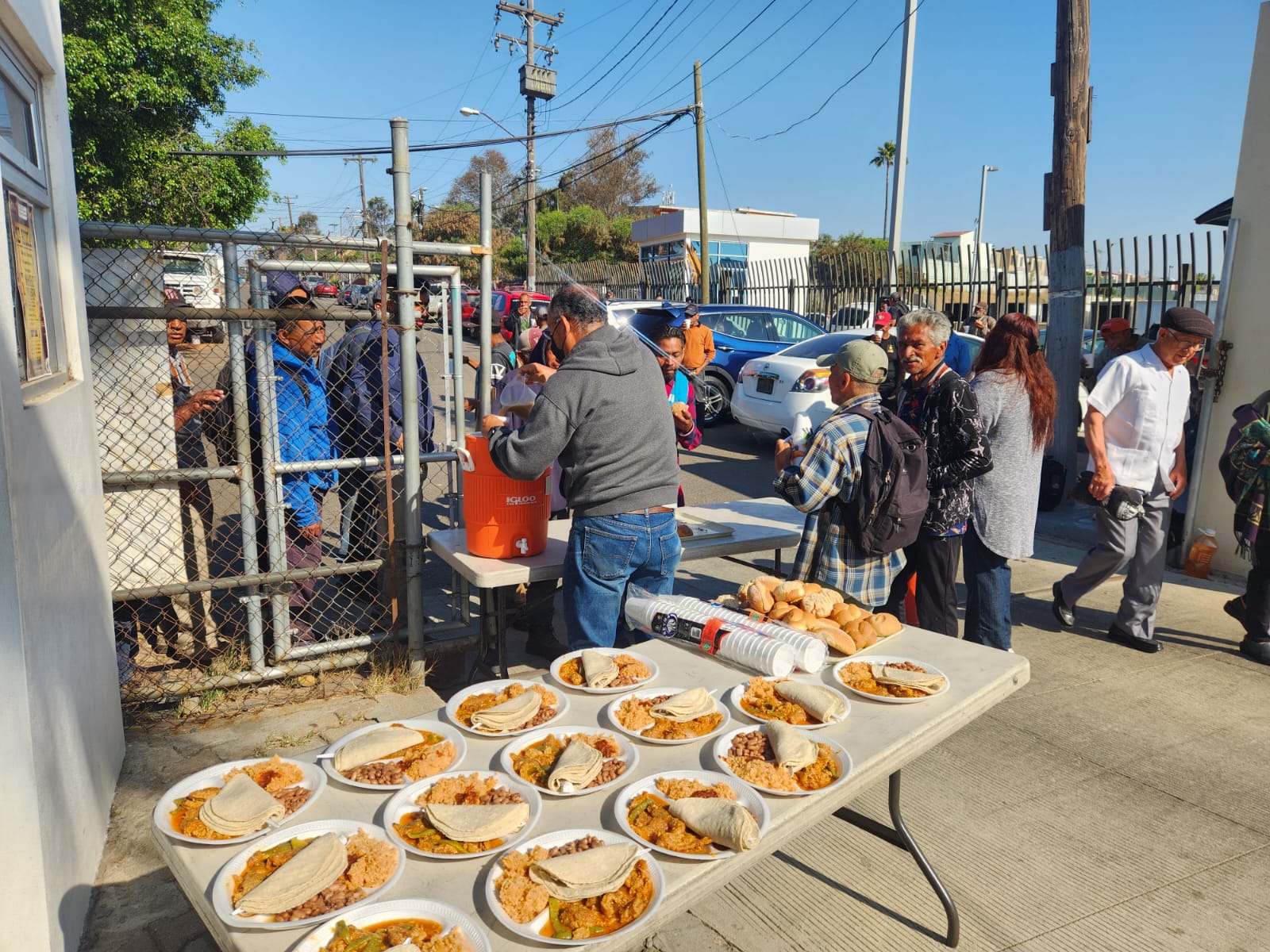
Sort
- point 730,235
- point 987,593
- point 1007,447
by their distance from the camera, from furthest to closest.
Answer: point 730,235 < point 987,593 < point 1007,447

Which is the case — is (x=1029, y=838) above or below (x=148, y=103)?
below

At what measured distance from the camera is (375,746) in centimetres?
202

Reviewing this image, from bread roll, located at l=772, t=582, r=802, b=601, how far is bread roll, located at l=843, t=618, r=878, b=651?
0.22 m

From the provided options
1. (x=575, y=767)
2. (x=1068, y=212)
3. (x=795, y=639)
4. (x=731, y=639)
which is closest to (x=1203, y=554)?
(x=1068, y=212)

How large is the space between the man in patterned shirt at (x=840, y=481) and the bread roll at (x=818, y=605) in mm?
435

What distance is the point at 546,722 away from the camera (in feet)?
7.32

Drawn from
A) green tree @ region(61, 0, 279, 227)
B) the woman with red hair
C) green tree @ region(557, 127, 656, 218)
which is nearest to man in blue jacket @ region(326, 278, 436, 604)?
the woman with red hair

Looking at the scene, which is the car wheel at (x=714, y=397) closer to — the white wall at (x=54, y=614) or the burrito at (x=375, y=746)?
the white wall at (x=54, y=614)

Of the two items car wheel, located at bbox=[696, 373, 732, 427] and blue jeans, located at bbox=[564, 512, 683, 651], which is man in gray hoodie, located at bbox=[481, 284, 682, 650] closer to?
blue jeans, located at bbox=[564, 512, 683, 651]

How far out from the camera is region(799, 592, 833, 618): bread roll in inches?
118

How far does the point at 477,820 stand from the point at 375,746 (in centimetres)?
44

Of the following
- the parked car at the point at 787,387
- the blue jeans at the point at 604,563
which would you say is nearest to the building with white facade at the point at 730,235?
the parked car at the point at 787,387

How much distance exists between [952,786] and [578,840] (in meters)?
2.47

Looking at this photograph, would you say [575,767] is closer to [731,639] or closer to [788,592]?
[731,639]
